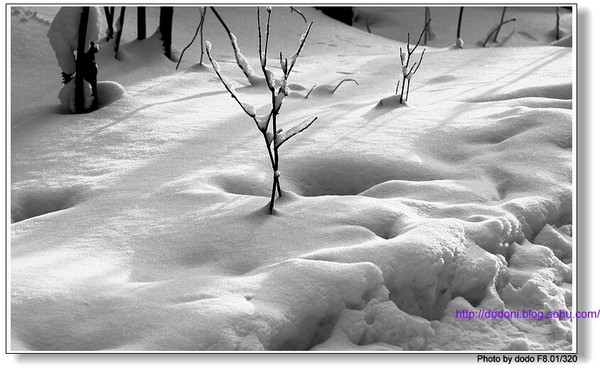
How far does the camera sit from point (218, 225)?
2.09 meters

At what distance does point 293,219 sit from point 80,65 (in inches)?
68.4

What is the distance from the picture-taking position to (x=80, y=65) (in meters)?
3.19

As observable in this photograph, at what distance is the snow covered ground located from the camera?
167cm

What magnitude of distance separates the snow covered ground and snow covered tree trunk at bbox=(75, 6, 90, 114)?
0.09 m

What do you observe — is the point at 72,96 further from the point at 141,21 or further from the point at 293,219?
the point at 293,219

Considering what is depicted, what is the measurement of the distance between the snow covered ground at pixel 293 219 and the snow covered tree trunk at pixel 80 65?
3.6 inches

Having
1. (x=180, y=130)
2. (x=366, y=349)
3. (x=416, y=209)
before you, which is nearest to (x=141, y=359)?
(x=366, y=349)

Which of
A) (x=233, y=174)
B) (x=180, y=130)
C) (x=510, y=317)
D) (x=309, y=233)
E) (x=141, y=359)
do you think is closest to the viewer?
(x=141, y=359)

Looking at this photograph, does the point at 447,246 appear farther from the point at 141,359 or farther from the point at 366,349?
the point at 141,359

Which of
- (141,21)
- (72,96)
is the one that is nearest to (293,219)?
(72,96)

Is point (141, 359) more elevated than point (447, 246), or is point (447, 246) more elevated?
point (447, 246)

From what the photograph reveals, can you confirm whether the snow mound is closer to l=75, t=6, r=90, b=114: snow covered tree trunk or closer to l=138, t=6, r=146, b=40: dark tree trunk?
l=75, t=6, r=90, b=114: snow covered tree trunk

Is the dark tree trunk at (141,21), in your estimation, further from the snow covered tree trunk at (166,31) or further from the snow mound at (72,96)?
the snow mound at (72,96)

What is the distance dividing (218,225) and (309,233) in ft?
1.06
